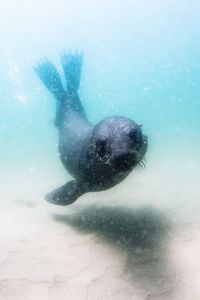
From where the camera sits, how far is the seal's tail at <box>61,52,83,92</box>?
29.9 ft

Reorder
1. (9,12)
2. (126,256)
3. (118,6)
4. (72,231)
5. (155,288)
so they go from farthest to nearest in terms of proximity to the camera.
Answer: (118,6) < (9,12) < (72,231) < (126,256) < (155,288)

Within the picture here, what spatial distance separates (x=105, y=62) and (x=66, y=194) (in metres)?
104

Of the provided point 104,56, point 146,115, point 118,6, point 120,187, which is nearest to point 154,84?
point 146,115

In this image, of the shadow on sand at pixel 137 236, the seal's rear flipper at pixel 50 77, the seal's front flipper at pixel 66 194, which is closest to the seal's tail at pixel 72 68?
the seal's rear flipper at pixel 50 77

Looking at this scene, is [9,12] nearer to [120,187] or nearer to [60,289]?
[120,187]

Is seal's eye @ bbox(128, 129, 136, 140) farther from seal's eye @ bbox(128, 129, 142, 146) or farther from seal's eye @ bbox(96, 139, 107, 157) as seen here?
seal's eye @ bbox(96, 139, 107, 157)

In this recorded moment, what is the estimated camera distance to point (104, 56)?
102375 millimetres

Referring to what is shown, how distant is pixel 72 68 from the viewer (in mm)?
9352

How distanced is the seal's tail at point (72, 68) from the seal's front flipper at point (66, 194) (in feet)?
13.1

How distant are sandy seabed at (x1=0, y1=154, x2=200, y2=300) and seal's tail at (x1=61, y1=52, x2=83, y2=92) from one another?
10.6ft

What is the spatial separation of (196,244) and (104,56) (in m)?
102

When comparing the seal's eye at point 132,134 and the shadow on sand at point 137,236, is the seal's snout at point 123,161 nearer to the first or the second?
the seal's eye at point 132,134

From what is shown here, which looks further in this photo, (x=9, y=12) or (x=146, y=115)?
(x=146, y=115)

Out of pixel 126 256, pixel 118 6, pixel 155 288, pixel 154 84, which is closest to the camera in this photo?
pixel 155 288
